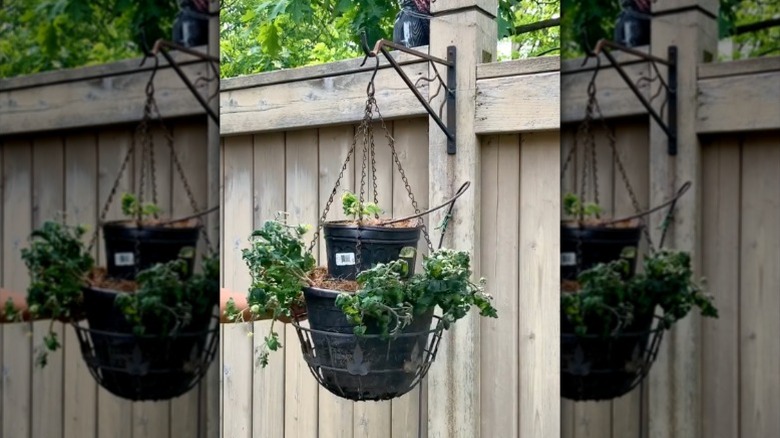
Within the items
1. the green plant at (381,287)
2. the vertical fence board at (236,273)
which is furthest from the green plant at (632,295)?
the vertical fence board at (236,273)

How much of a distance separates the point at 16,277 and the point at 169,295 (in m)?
0.03

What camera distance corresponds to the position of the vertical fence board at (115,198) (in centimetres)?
14

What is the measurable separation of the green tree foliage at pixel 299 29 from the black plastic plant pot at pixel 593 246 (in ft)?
3.94

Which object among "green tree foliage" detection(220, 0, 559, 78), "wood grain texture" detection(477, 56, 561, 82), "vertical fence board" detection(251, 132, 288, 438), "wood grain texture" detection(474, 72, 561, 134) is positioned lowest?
"vertical fence board" detection(251, 132, 288, 438)

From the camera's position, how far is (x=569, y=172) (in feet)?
0.43

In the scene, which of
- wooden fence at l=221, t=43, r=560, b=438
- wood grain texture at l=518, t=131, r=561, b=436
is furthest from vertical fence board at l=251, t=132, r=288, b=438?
wood grain texture at l=518, t=131, r=561, b=436

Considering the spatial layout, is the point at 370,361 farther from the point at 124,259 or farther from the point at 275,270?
the point at 124,259

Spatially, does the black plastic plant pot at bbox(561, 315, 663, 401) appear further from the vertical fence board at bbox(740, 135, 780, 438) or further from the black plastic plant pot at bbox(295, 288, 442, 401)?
the black plastic plant pot at bbox(295, 288, 442, 401)

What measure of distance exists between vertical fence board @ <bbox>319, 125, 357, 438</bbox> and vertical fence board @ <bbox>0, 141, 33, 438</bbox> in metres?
1.25

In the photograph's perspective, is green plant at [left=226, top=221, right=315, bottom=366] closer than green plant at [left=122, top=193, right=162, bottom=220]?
No

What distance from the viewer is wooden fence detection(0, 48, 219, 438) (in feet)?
0.45

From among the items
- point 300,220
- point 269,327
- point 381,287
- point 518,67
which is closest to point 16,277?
point 381,287

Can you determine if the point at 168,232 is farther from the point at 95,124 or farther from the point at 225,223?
the point at 225,223

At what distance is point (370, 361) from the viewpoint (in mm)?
1088
